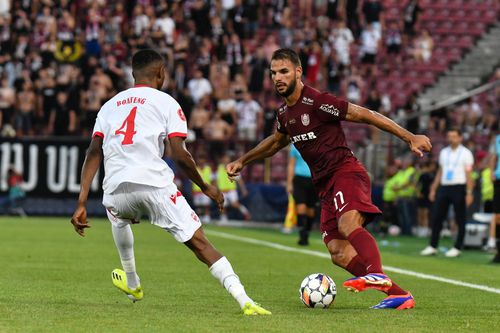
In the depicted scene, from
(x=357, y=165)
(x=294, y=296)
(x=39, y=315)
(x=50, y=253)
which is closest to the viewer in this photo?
(x=39, y=315)

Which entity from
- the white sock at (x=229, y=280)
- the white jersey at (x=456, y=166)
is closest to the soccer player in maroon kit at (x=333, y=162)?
the white sock at (x=229, y=280)

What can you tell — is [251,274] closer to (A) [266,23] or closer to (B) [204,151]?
(B) [204,151]

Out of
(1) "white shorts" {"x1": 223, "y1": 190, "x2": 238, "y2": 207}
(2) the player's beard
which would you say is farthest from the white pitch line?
(1) "white shorts" {"x1": 223, "y1": 190, "x2": 238, "y2": 207}

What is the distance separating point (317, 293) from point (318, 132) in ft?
4.70

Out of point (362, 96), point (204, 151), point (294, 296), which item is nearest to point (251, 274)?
point (294, 296)

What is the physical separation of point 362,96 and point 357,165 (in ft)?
73.5

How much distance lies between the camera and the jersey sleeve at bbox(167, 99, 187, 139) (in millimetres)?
8812

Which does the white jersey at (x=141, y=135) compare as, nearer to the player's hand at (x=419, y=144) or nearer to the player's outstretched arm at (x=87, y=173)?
the player's outstretched arm at (x=87, y=173)

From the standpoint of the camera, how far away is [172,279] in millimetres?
12734

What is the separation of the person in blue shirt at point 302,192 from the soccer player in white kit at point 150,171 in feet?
37.1

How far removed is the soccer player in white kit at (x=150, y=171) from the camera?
880 centimetres

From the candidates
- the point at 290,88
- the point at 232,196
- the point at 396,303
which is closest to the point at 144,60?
the point at 290,88

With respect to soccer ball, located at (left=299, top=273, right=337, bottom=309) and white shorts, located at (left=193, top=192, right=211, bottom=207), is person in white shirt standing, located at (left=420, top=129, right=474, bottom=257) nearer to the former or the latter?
soccer ball, located at (left=299, top=273, right=337, bottom=309)

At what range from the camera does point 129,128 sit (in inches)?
350
